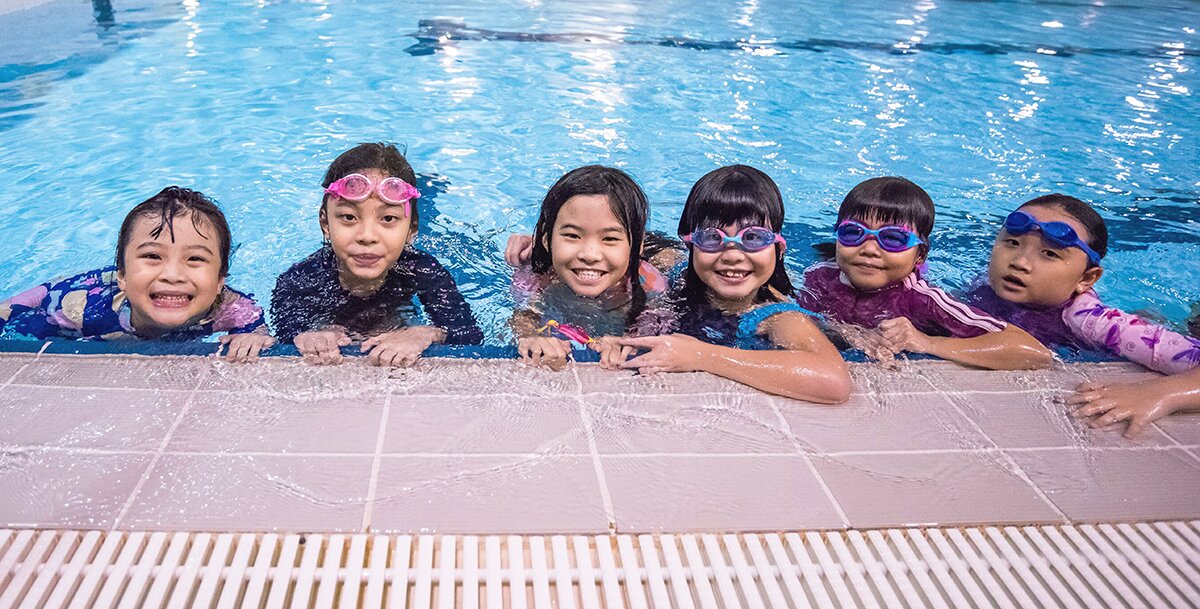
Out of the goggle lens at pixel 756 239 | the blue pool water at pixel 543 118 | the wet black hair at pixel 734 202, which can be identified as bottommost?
the blue pool water at pixel 543 118

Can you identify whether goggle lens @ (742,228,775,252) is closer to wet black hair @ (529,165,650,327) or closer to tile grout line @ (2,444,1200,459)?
wet black hair @ (529,165,650,327)

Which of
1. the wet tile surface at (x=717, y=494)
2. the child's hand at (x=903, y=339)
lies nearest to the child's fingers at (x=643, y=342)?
the wet tile surface at (x=717, y=494)

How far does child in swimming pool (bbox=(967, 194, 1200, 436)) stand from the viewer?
3.36 meters

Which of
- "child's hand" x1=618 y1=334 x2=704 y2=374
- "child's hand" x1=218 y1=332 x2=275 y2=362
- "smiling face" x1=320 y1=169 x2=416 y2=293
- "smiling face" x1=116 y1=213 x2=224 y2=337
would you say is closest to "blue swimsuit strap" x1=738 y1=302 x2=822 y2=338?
"child's hand" x1=618 y1=334 x2=704 y2=374

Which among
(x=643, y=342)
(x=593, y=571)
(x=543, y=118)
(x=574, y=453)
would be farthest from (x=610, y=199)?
(x=543, y=118)

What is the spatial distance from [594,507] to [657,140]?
644 centimetres

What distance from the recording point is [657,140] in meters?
8.16

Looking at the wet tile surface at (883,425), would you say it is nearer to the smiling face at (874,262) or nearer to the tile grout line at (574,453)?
the tile grout line at (574,453)

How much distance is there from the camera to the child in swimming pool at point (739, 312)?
2824mm

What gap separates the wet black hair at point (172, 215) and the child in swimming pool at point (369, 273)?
487 mm

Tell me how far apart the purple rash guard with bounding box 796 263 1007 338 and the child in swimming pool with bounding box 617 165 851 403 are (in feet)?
0.89

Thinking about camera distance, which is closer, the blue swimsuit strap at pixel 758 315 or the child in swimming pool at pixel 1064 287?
the child in swimming pool at pixel 1064 287

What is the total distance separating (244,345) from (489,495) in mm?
1204


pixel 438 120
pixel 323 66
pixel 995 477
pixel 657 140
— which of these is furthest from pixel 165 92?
pixel 995 477
